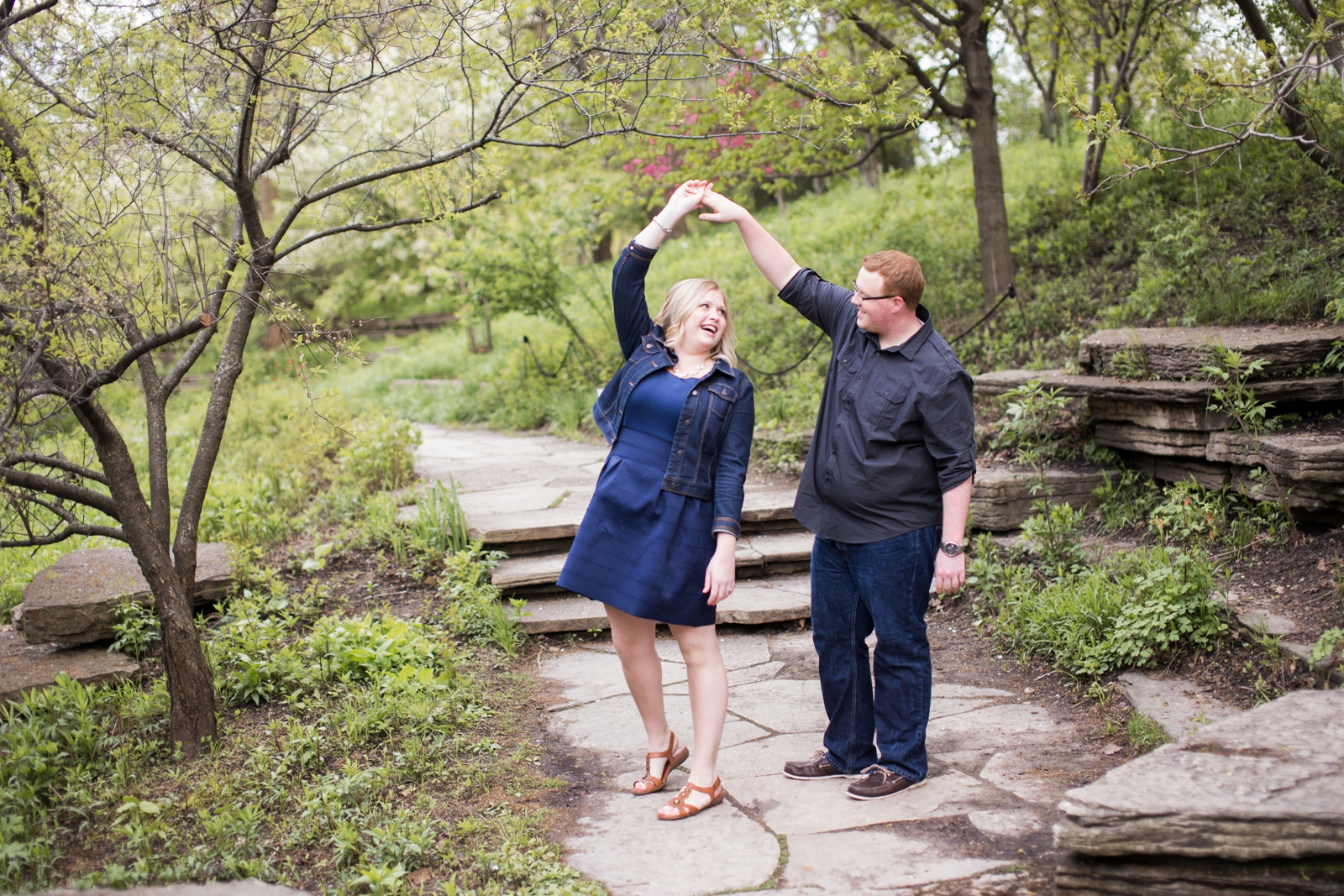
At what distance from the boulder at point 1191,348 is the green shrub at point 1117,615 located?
1205mm

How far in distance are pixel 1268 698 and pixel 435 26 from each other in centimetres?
405

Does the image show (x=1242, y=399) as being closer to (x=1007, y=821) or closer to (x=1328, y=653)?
(x=1328, y=653)

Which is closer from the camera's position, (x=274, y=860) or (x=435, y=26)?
(x=274, y=860)

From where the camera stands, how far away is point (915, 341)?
329 cm

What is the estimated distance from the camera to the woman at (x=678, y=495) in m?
3.23

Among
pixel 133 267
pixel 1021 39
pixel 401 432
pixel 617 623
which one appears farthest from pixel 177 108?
pixel 1021 39

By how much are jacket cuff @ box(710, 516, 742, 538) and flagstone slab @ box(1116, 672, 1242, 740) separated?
1681mm

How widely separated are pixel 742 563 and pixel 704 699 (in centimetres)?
251

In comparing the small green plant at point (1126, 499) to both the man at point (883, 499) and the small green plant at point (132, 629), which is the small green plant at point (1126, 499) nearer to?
the man at point (883, 499)

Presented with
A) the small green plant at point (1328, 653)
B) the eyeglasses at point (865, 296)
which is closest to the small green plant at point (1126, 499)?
the small green plant at point (1328, 653)

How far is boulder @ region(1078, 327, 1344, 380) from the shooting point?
4.86 meters

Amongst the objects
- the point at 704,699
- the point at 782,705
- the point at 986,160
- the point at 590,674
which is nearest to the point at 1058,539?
the point at 782,705

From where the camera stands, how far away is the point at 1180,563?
4.05 m

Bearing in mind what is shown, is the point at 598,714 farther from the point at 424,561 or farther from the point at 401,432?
the point at 401,432
